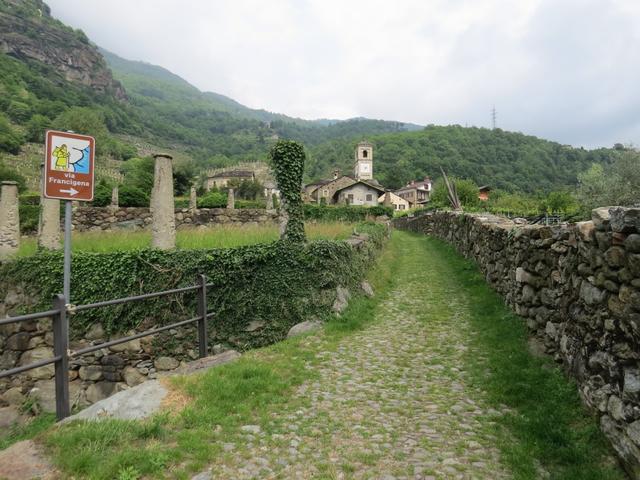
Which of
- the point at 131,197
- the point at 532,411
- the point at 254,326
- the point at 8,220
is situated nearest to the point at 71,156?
the point at 254,326

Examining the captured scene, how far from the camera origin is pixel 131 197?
2244cm

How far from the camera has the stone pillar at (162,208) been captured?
28.2 ft

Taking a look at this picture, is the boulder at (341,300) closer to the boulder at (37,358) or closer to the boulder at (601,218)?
the boulder at (601,218)

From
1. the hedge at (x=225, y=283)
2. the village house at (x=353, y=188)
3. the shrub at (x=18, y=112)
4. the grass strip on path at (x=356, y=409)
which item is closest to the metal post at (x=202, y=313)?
the grass strip on path at (x=356, y=409)

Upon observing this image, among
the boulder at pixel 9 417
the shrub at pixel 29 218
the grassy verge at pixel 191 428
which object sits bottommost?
the boulder at pixel 9 417

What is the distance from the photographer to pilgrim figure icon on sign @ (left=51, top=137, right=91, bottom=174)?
4582 mm

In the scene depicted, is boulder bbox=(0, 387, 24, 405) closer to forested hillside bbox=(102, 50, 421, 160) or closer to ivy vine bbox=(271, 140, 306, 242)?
ivy vine bbox=(271, 140, 306, 242)

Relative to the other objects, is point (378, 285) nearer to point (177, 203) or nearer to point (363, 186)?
point (177, 203)

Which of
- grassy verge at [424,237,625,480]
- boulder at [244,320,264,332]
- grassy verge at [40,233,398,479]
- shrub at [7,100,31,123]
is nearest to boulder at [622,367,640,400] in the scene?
grassy verge at [424,237,625,480]

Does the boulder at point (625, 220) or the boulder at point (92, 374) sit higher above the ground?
the boulder at point (625, 220)

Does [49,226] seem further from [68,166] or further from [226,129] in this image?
[226,129]

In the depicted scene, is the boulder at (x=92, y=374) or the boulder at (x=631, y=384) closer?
the boulder at (x=631, y=384)

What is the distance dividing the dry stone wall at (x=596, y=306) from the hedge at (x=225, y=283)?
3.67 metres

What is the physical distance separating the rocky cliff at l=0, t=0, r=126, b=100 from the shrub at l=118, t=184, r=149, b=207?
421ft
